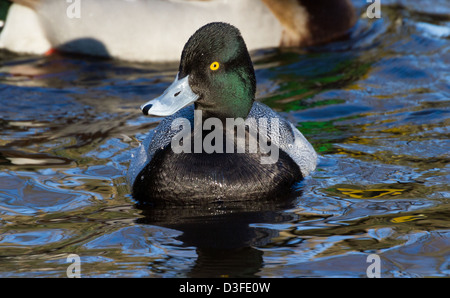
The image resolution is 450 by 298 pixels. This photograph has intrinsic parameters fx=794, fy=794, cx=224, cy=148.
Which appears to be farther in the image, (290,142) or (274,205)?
(290,142)

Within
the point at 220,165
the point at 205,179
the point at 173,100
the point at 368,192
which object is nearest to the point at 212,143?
the point at 220,165

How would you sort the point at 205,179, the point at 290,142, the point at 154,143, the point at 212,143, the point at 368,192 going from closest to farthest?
the point at 205,179
the point at 212,143
the point at 368,192
the point at 154,143
the point at 290,142

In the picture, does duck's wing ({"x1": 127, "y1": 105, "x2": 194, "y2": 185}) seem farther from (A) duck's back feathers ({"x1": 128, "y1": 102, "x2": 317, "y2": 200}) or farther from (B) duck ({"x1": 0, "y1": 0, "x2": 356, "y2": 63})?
(B) duck ({"x1": 0, "y1": 0, "x2": 356, "y2": 63})

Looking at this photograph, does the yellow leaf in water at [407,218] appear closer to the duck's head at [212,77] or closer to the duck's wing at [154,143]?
the duck's head at [212,77]

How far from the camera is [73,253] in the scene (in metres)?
5.37

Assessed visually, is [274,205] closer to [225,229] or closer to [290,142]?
[225,229]

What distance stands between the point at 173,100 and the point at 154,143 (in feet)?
2.17

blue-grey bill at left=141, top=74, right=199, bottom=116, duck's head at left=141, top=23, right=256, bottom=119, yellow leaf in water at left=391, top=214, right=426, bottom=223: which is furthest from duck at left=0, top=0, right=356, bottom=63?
yellow leaf in water at left=391, top=214, right=426, bottom=223

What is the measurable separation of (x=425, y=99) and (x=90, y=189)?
13.5 ft

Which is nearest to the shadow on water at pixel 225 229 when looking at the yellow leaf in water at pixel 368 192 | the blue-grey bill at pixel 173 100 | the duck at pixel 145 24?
the yellow leaf in water at pixel 368 192

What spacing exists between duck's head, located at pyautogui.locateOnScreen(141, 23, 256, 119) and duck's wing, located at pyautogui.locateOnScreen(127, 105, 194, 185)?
14.9 inches

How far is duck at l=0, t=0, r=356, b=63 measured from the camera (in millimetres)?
10078

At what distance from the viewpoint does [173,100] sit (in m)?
6.16
